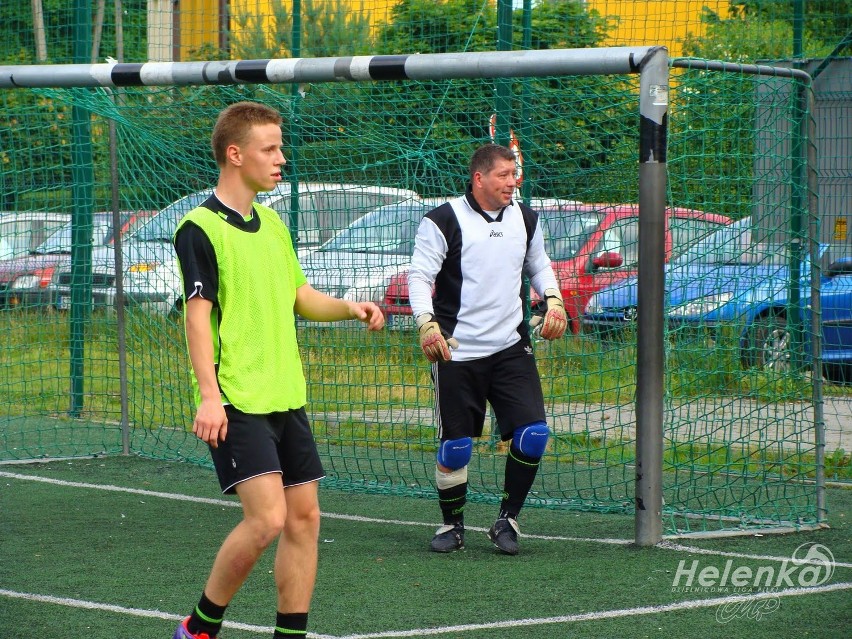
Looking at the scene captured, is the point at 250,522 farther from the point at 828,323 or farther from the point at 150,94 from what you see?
the point at 828,323

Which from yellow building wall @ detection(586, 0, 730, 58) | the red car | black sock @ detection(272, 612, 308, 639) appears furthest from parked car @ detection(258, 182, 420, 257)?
black sock @ detection(272, 612, 308, 639)

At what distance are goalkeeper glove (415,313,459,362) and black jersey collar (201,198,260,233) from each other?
1.67 m

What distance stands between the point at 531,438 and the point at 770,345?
179 cm

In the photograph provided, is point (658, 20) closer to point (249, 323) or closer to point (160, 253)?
point (160, 253)

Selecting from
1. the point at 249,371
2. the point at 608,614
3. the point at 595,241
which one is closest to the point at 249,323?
the point at 249,371

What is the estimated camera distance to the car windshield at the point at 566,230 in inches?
294

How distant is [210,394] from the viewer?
158 inches

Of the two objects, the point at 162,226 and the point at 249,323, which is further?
the point at 162,226

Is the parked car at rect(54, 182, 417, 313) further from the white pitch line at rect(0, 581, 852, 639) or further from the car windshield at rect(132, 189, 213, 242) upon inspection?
the white pitch line at rect(0, 581, 852, 639)

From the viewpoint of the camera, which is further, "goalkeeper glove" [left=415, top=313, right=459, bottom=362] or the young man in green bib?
"goalkeeper glove" [left=415, top=313, right=459, bottom=362]

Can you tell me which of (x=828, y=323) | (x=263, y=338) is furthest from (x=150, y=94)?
(x=828, y=323)

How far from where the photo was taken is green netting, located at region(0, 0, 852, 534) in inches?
268

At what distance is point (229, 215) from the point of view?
4.21 meters

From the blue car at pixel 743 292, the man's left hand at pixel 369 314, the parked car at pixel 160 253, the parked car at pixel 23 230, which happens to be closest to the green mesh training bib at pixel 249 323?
the man's left hand at pixel 369 314
